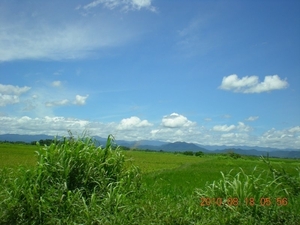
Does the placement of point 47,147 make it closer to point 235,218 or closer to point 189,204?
point 189,204

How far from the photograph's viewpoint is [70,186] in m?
5.93

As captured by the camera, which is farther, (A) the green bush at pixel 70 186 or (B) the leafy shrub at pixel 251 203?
(A) the green bush at pixel 70 186

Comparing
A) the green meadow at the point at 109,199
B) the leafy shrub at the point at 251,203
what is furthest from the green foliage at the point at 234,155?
the leafy shrub at the point at 251,203

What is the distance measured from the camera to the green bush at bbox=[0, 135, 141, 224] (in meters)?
5.04

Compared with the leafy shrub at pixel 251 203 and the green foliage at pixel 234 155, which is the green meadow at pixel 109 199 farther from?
the green foliage at pixel 234 155

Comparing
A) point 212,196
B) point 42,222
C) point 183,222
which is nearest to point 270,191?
point 212,196

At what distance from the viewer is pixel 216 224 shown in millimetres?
4684

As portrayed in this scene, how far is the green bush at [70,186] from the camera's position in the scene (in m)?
5.04
